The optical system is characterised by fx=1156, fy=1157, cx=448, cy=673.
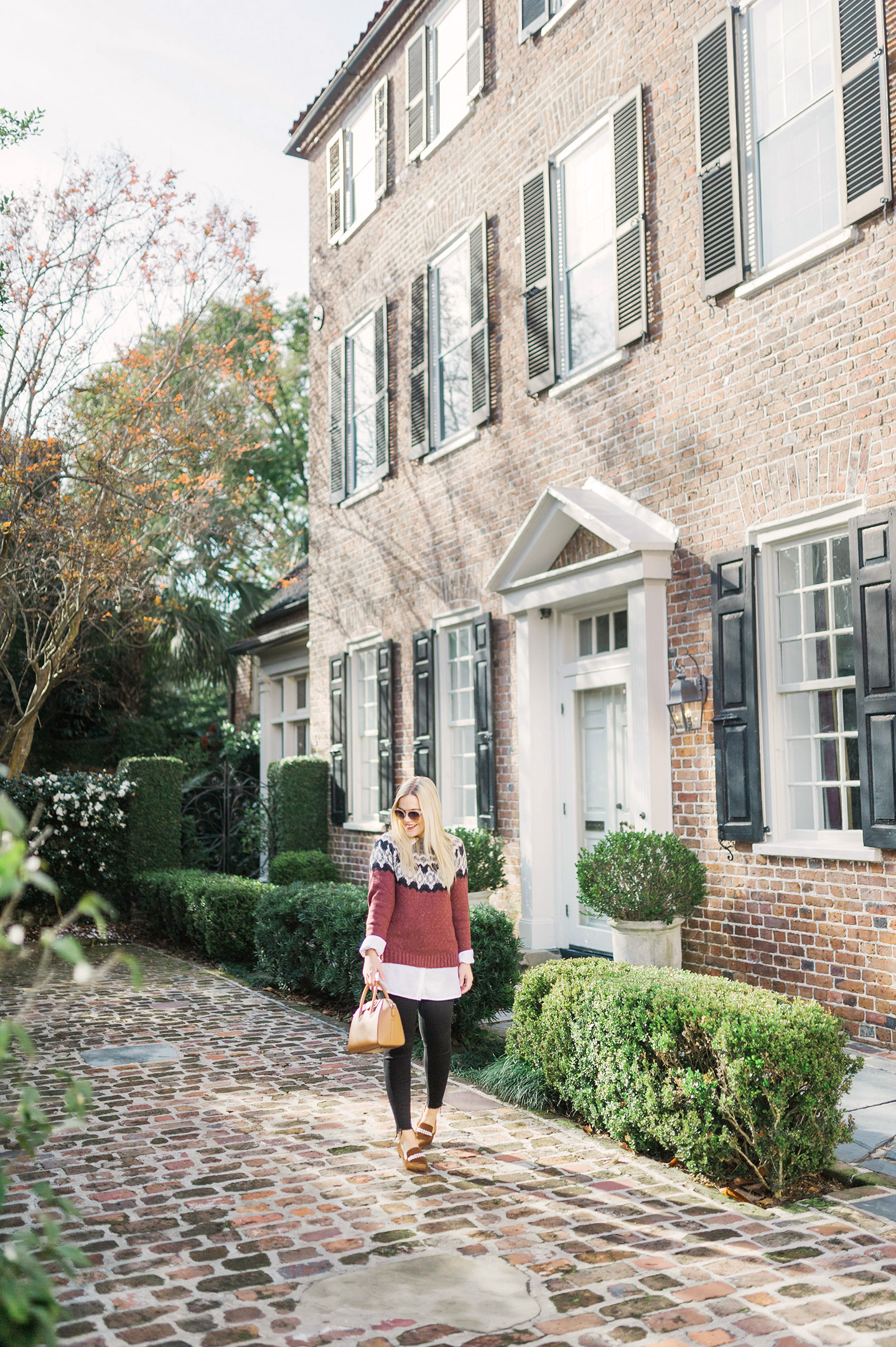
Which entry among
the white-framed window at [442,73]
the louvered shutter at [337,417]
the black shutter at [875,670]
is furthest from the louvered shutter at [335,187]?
the black shutter at [875,670]

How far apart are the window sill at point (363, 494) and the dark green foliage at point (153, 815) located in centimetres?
382

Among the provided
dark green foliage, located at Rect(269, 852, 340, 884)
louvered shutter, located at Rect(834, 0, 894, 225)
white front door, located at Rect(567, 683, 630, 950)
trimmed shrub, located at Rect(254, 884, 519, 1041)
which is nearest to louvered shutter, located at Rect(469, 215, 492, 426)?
white front door, located at Rect(567, 683, 630, 950)

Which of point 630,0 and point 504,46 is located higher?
point 504,46

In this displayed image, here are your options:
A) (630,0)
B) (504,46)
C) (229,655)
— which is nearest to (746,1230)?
(630,0)

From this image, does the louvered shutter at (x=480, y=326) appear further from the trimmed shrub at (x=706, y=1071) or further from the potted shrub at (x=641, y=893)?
the trimmed shrub at (x=706, y=1071)

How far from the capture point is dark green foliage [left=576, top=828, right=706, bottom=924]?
7473mm

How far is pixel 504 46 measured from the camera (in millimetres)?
11188

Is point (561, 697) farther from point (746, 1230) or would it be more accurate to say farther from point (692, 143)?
point (746, 1230)

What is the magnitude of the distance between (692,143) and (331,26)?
8.44 m

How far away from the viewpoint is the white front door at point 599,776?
9.41 meters

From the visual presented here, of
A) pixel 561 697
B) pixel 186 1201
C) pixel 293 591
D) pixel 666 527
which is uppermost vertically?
pixel 293 591

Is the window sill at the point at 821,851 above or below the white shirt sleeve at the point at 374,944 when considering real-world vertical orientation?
above

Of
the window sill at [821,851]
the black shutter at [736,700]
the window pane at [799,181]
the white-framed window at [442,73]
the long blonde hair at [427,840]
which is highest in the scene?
the white-framed window at [442,73]

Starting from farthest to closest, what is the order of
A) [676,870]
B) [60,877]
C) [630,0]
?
[60,877], [630,0], [676,870]
